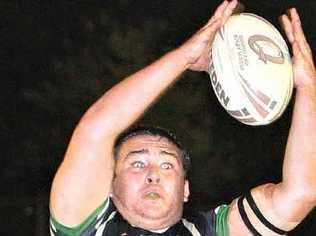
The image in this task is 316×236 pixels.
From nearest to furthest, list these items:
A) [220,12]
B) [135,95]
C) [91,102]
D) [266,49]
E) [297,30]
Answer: [135,95] < [220,12] < [266,49] < [297,30] < [91,102]

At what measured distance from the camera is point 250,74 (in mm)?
3199

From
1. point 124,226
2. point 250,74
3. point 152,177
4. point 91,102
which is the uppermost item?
point 250,74

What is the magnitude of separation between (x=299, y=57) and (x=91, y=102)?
166 inches

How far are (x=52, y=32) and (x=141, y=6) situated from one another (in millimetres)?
1022

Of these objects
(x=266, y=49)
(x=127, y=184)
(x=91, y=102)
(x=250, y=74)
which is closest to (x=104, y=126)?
(x=127, y=184)

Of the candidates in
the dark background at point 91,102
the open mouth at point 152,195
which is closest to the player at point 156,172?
the open mouth at point 152,195

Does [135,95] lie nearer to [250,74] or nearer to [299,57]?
[250,74]

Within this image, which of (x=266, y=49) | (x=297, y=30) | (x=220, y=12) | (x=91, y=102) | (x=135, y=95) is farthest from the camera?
(x=91, y=102)

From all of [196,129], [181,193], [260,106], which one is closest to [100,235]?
[181,193]

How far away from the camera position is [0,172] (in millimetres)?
7578

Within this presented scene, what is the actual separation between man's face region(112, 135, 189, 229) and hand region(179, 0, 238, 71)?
17.1 inches

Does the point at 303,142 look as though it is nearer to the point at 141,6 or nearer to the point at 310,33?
the point at 310,33

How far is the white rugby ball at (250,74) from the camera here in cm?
320

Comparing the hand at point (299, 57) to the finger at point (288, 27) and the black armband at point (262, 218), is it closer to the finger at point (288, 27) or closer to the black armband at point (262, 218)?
the finger at point (288, 27)
